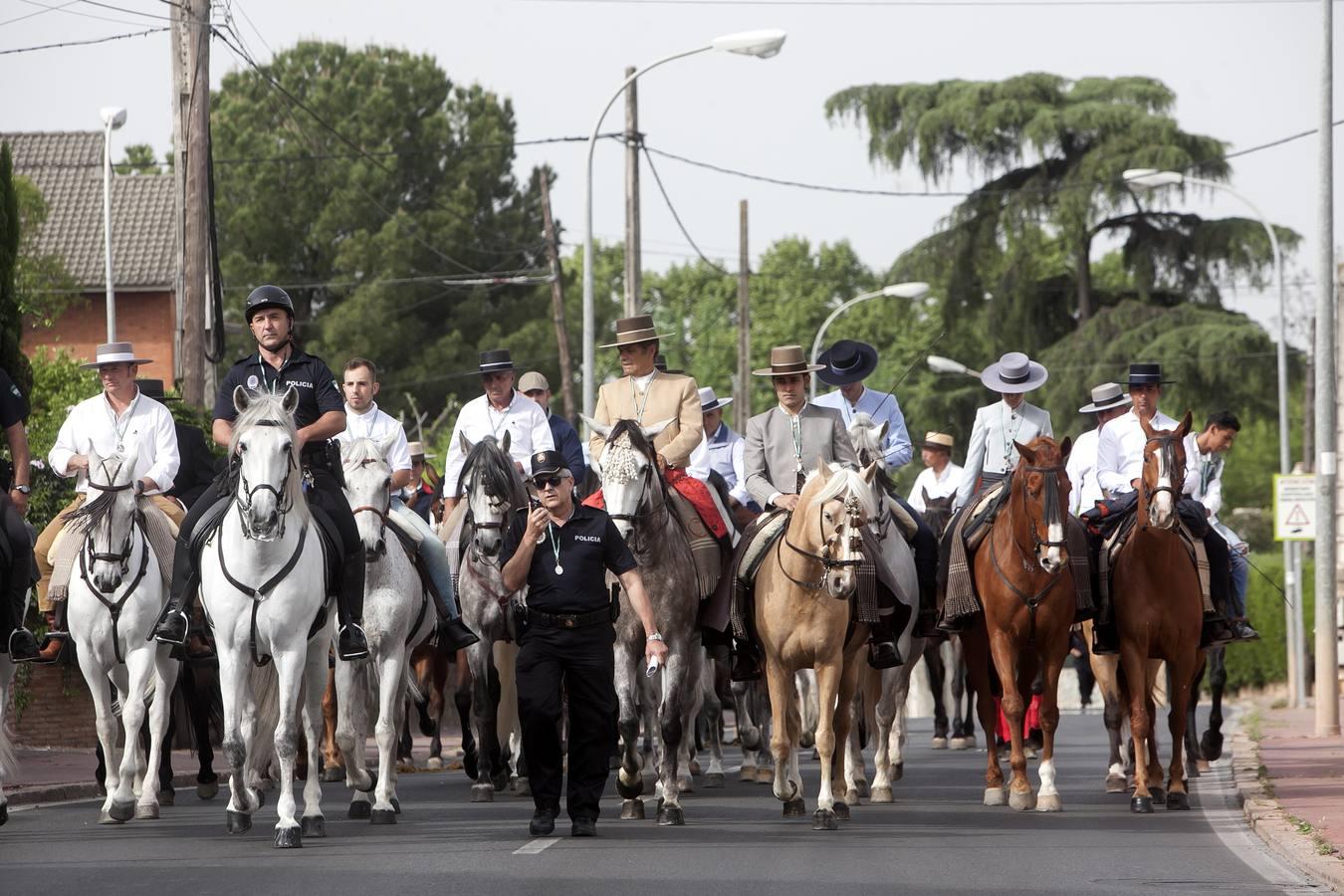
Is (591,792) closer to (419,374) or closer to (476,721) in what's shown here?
(476,721)

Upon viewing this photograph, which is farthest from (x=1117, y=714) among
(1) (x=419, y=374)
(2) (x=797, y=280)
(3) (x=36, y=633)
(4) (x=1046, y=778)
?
Answer: (2) (x=797, y=280)

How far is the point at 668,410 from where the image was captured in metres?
15.0

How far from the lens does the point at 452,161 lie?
6606 cm

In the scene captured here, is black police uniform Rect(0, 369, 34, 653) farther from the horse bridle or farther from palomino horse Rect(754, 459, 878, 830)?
palomino horse Rect(754, 459, 878, 830)

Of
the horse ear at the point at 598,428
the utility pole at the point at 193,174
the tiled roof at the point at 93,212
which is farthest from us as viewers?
the tiled roof at the point at 93,212

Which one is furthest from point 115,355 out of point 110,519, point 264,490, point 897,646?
point 897,646

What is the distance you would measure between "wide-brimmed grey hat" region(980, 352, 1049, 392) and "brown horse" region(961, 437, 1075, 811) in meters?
1.42

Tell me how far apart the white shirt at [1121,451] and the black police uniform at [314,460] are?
5887mm

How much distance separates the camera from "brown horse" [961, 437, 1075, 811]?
14477 millimetres

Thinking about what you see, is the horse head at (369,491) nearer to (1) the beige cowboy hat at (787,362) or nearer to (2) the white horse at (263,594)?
(2) the white horse at (263,594)

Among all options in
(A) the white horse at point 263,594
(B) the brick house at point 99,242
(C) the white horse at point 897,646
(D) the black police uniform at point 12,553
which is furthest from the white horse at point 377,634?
(B) the brick house at point 99,242

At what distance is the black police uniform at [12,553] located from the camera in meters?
13.6

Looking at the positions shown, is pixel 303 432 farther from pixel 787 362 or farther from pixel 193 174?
pixel 193 174

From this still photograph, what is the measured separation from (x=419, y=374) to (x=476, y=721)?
49.2m
